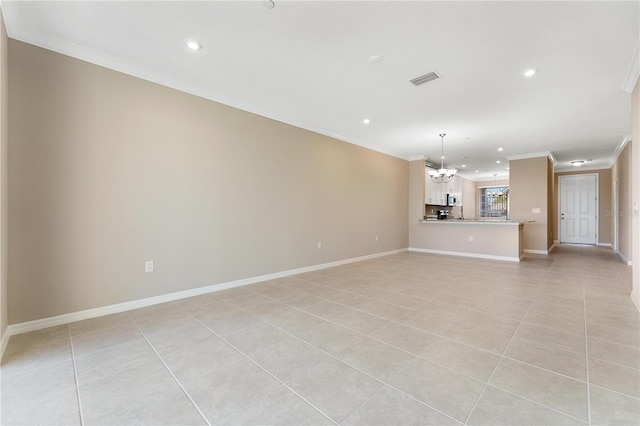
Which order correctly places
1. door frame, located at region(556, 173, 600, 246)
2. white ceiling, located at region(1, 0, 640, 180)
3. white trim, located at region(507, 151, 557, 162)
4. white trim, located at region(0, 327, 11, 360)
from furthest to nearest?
door frame, located at region(556, 173, 600, 246) < white trim, located at region(507, 151, 557, 162) < white ceiling, located at region(1, 0, 640, 180) < white trim, located at region(0, 327, 11, 360)

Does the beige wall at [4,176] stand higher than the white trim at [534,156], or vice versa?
the white trim at [534,156]

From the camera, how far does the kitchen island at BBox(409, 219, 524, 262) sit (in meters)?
6.07

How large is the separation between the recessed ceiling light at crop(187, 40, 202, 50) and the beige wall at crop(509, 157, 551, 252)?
8.16 meters

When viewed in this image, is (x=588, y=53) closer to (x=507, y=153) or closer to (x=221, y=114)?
(x=221, y=114)

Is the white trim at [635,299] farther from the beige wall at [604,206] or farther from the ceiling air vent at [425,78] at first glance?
the beige wall at [604,206]

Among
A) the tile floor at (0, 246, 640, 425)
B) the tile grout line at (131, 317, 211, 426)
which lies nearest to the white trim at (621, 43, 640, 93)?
the tile floor at (0, 246, 640, 425)

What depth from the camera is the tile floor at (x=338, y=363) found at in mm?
1438

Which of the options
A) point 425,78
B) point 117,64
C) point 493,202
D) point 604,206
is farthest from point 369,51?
point 493,202

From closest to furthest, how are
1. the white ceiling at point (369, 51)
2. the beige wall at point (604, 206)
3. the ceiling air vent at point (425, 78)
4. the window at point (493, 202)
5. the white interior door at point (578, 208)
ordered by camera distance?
the white ceiling at point (369, 51)
the ceiling air vent at point (425, 78)
the beige wall at point (604, 206)
the white interior door at point (578, 208)
the window at point (493, 202)

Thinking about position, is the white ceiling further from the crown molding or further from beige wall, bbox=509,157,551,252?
beige wall, bbox=509,157,551,252

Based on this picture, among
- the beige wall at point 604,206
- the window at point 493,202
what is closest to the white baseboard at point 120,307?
the beige wall at point 604,206

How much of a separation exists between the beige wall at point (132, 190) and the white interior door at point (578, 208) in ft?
31.9

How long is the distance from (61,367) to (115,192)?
1695 millimetres

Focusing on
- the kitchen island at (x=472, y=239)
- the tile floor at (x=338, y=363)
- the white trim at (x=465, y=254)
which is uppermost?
the kitchen island at (x=472, y=239)
